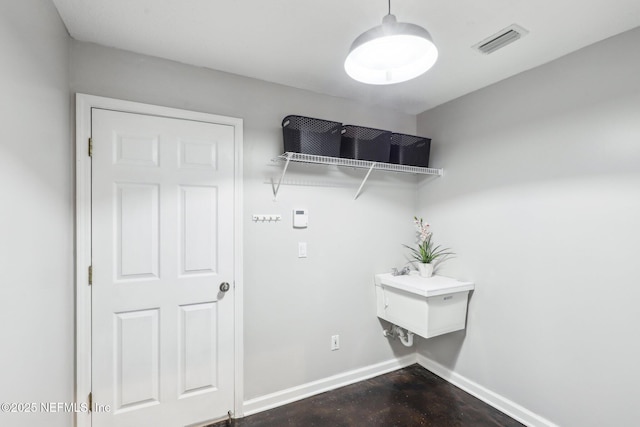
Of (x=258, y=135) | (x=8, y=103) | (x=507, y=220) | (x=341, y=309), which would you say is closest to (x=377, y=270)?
(x=341, y=309)

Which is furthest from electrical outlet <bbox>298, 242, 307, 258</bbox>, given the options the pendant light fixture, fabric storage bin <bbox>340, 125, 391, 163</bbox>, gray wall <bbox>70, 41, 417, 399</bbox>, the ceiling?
the pendant light fixture

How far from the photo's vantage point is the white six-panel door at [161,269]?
175cm

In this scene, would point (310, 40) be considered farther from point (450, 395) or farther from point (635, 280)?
point (450, 395)

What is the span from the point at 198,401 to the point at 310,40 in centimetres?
232

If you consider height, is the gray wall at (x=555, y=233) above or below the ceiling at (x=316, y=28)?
A: below

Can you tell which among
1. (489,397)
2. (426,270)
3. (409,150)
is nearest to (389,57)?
(409,150)

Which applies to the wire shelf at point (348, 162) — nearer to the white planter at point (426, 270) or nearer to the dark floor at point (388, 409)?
the white planter at point (426, 270)

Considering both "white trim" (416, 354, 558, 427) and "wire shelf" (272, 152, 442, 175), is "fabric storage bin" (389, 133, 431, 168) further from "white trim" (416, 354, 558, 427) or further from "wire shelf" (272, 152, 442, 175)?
"white trim" (416, 354, 558, 427)

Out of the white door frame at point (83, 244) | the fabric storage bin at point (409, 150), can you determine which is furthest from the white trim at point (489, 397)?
the white door frame at point (83, 244)

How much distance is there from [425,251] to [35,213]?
2531 millimetres

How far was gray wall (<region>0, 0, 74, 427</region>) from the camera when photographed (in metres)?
1.01

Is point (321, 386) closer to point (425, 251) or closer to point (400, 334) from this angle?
point (400, 334)

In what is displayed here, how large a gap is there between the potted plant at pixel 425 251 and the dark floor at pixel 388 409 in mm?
911

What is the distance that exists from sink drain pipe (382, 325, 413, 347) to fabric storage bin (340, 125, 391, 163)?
1.47 m
